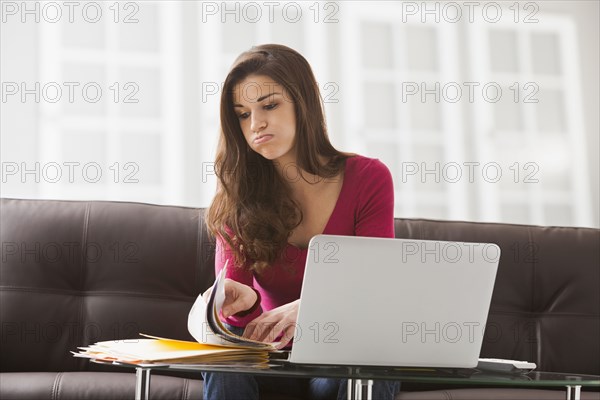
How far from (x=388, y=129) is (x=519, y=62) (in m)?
0.63

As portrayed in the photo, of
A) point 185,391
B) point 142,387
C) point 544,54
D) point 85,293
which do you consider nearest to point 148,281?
point 85,293

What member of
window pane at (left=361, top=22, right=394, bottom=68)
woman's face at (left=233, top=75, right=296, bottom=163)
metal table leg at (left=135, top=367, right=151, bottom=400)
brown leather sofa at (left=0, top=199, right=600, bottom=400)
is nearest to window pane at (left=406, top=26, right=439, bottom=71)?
window pane at (left=361, top=22, right=394, bottom=68)

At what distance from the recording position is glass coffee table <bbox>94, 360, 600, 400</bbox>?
1049 mm

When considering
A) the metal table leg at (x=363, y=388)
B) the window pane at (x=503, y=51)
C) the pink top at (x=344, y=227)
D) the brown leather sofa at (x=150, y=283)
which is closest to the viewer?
the metal table leg at (x=363, y=388)

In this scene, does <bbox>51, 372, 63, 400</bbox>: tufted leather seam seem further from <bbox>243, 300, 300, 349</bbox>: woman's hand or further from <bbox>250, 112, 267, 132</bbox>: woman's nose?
<bbox>250, 112, 267, 132</bbox>: woman's nose

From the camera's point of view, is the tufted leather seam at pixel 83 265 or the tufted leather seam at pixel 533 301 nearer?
the tufted leather seam at pixel 83 265

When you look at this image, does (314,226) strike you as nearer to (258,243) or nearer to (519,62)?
(258,243)

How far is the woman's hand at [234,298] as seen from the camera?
1.53 metres

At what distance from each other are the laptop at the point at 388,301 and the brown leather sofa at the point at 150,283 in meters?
0.88

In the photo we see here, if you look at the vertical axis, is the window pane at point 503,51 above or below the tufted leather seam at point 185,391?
above

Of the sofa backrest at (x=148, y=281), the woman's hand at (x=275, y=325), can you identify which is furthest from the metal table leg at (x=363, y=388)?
the sofa backrest at (x=148, y=281)

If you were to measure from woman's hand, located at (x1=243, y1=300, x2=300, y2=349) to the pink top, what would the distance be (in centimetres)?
24

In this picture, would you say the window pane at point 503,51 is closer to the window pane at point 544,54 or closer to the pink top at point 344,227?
the window pane at point 544,54

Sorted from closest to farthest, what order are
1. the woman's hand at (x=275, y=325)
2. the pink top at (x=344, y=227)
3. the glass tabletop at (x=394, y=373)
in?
the glass tabletop at (x=394, y=373) < the woman's hand at (x=275, y=325) < the pink top at (x=344, y=227)
